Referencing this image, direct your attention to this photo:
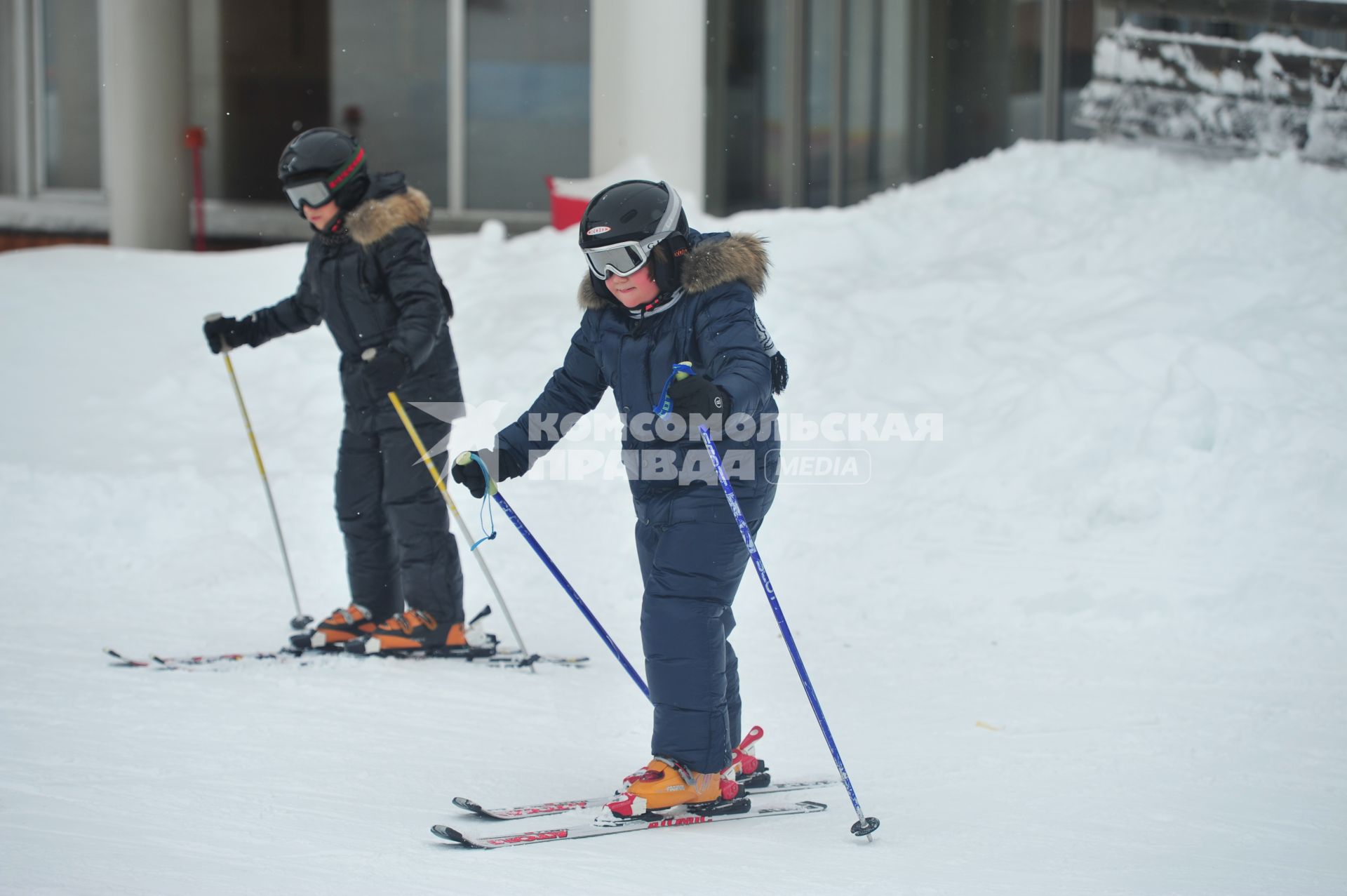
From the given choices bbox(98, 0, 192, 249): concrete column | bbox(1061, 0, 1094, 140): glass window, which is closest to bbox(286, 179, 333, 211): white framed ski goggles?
bbox(1061, 0, 1094, 140): glass window

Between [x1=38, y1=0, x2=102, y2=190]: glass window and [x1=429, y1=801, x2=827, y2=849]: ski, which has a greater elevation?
[x1=38, y1=0, x2=102, y2=190]: glass window

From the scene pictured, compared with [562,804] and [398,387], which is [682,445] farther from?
[398,387]

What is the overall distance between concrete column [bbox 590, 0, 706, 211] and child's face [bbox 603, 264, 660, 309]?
793 cm

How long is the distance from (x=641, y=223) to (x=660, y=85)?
8.36 meters

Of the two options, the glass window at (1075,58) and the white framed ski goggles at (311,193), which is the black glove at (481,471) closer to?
A: the white framed ski goggles at (311,193)

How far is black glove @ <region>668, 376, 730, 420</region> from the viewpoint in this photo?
304 cm

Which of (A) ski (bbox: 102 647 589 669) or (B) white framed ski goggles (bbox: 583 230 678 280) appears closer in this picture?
(B) white framed ski goggles (bbox: 583 230 678 280)

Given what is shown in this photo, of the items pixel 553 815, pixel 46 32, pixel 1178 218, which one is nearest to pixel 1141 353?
pixel 1178 218

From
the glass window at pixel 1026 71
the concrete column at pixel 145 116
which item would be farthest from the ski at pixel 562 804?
the concrete column at pixel 145 116

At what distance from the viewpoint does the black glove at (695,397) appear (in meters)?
3.04

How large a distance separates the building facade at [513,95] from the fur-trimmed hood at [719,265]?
26.2ft

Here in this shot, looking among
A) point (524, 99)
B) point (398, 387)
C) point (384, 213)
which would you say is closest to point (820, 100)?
point (524, 99)

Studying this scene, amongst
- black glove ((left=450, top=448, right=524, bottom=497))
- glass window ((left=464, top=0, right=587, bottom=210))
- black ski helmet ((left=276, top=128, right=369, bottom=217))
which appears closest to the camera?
black glove ((left=450, top=448, right=524, bottom=497))

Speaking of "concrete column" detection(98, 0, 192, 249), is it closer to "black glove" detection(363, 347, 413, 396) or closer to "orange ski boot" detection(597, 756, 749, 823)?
"black glove" detection(363, 347, 413, 396)
